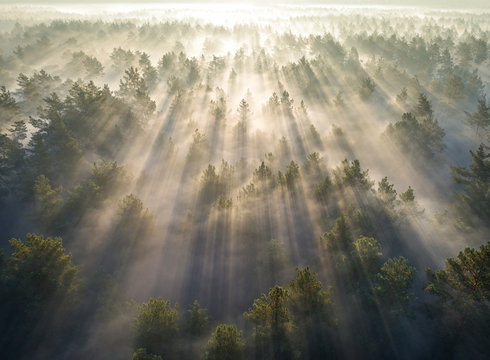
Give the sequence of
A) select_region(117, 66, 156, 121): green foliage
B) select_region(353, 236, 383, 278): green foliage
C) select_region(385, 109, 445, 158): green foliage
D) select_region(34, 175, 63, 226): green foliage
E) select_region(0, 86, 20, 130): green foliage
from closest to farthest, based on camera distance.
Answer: select_region(353, 236, 383, 278): green foliage → select_region(34, 175, 63, 226): green foliage → select_region(0, 86, 20, 130): green foliage → select_region(385, 109, 445, 158): green foliage → select_region(117, 66, 156, 121): green foliage

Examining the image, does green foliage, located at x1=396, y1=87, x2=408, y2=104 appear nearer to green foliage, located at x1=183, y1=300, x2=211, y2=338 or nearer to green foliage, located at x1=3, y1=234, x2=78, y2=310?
green foliage, located at x1=183, y1=300, x2=211, y2=338

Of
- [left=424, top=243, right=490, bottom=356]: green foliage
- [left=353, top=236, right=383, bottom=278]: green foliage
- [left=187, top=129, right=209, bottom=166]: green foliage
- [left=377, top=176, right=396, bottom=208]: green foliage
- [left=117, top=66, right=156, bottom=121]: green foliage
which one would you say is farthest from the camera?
[left=117, top=66, right=156, bottom=121]: green foliage

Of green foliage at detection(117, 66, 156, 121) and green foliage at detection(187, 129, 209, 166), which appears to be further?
green foliage at detection(117, 66, 156, 121)

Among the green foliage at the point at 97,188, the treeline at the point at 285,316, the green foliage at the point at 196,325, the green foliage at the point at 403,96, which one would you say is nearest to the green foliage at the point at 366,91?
the green foliage at the point at 403,96

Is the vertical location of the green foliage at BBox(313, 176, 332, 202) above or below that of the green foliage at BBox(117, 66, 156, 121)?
below

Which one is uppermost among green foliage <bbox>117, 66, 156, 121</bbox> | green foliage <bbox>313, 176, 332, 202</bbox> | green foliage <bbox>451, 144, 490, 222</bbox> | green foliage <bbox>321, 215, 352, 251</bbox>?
green foliage <bbox>117, 66, 156, 121</bbox>

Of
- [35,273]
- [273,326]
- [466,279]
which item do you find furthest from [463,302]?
[35,273]

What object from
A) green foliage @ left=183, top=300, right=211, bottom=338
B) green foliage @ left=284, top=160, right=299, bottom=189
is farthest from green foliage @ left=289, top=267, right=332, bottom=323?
green foliage @ left=284, top=160, right=299, bottom=189

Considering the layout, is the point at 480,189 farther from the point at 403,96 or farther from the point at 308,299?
the point at 403,96

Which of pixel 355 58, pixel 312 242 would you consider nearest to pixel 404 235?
pixel 312 242
